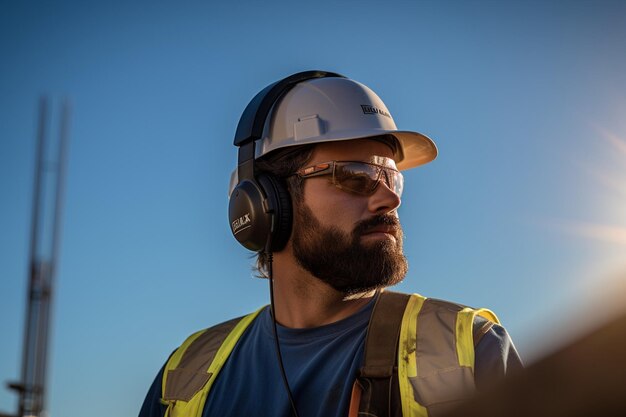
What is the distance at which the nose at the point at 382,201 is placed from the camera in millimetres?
3447

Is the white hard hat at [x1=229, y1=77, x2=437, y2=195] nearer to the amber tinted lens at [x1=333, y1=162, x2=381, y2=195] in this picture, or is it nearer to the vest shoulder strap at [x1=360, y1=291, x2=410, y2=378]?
the amber tinted lens at [x1=333, y1=162, x2=381, y2=195]

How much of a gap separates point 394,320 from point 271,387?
63cm

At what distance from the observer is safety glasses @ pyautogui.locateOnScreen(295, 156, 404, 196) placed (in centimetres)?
345

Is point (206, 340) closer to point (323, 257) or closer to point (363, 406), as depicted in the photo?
point (323, 257)

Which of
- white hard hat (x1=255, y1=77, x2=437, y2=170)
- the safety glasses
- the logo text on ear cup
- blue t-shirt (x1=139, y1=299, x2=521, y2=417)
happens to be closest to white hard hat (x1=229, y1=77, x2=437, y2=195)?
white hard hat (x1=255, y1=77, x2=437, y2=170)

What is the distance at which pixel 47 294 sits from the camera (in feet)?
34.8

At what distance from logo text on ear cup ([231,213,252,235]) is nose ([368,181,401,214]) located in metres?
0.56

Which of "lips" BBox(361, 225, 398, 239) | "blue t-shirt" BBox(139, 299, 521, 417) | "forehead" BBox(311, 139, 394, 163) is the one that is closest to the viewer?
"blue t-shirt" BBox(139, 299, 521, 417)

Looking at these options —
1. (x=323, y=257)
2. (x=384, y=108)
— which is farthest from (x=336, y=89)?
(x=323, y=257)

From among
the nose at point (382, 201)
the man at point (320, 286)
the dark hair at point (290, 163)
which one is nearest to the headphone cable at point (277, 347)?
the man at point (320, 286)

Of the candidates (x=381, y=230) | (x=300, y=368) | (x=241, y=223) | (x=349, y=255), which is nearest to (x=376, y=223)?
(x=381, y=230)

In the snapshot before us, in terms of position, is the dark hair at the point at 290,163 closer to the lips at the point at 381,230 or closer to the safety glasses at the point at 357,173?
the safety glasses at the point at 357,173

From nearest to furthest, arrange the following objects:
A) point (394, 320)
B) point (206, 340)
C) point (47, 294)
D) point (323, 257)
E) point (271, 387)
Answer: point (394, 320), point (271, 387), point (323, 257), point (206, 340), point (47, 294)

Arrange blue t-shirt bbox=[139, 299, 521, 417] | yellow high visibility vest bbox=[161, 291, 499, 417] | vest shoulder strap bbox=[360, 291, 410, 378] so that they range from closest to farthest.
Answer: yellow high visibility vest bbox=[161, 291, 499, 417] < vest shoulder strap bbox=[360, 291, 410, 378] < blue t-shirt bbox=[139, 299, 521, 417]
